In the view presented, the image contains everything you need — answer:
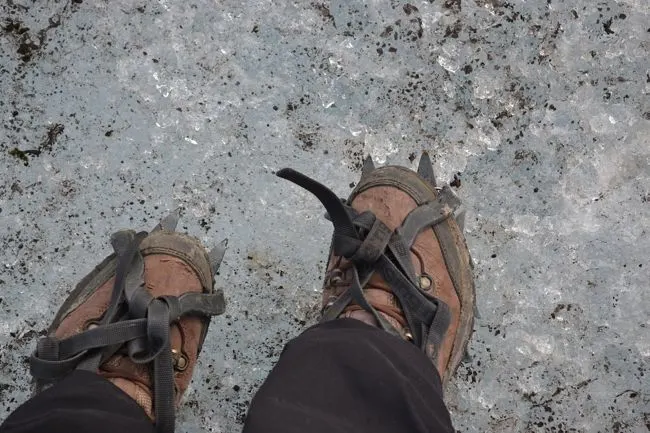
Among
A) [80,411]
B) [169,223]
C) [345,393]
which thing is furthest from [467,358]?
[80,411]

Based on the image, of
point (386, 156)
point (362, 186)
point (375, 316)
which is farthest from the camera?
point (386, 156)

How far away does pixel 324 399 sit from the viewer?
3.65 feet

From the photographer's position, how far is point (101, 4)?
1.78 meters

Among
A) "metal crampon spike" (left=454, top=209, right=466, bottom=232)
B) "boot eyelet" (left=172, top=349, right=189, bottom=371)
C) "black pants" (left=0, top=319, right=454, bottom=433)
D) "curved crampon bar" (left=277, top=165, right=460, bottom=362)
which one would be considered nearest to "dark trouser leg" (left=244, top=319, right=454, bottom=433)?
"black pants" (left=0, top=319, right=454, bottom=433)

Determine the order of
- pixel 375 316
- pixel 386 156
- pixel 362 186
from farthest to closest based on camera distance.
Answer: pixel 386 156 < pixel 362 186 < pixel 375 316

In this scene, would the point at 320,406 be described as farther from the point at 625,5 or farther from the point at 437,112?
the point at 625,5

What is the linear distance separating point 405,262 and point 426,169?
1.02 ft

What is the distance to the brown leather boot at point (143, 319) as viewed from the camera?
1.39 metres

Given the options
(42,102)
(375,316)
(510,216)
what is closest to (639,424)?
(510,216)

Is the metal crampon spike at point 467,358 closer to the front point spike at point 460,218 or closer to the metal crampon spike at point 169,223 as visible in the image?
the front point spike at point 460,218

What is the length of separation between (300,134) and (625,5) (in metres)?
1.00

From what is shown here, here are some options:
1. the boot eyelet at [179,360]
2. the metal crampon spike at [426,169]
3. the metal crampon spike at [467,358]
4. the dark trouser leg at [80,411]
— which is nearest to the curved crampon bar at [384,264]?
the metal crampon spike at [426,169]

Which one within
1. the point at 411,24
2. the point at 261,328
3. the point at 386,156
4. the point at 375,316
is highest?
the point at 411,24

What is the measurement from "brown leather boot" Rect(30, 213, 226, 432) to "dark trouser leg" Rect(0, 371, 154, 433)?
0.09 meters
